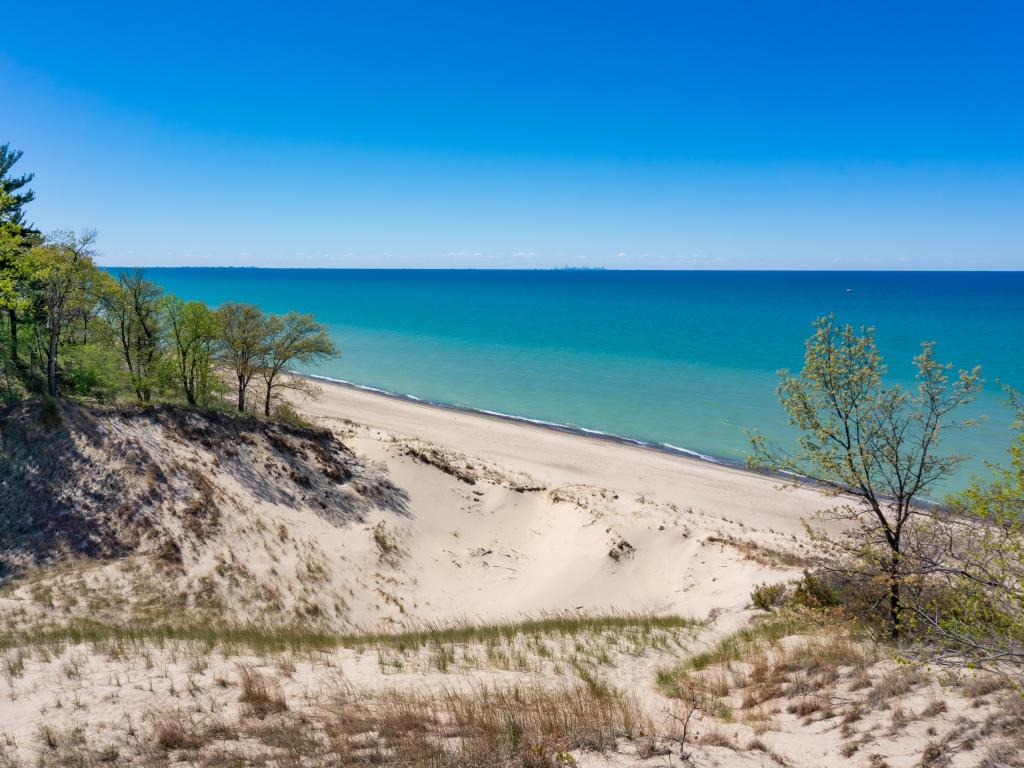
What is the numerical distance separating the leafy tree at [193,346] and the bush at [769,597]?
939 inches

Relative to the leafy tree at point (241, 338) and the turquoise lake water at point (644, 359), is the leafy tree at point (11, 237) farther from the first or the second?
the turquoise lake water at point (644, 359)

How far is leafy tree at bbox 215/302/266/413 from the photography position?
2600 centimetres

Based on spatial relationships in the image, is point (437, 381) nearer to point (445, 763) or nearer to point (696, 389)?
point (696, 389)

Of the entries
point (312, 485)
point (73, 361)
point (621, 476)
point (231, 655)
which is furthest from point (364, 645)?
point (621, 476)

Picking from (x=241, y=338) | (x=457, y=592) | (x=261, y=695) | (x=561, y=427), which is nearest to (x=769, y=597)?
(x=457, y=592)

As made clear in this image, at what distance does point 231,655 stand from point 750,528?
2410cm

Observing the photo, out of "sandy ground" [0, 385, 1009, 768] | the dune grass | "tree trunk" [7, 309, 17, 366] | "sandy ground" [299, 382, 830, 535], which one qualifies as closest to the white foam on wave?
"sandy ground" [299, 382, 830, 535]

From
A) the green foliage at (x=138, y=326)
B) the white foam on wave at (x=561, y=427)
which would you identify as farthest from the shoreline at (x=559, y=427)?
the green foliage at (x=138, y=326)

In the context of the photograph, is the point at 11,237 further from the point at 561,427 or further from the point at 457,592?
the point at 561,427

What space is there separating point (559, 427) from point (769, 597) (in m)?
30.1

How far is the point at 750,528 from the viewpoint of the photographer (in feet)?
88.8

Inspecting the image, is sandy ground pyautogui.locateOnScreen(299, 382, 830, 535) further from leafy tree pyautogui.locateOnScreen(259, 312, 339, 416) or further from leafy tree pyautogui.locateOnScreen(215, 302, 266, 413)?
leafy tree pyautogui.locateOnScreen(215, 302, 266, 413)

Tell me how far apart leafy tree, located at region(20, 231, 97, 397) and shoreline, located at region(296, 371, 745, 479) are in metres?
10.7

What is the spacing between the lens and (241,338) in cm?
2619
